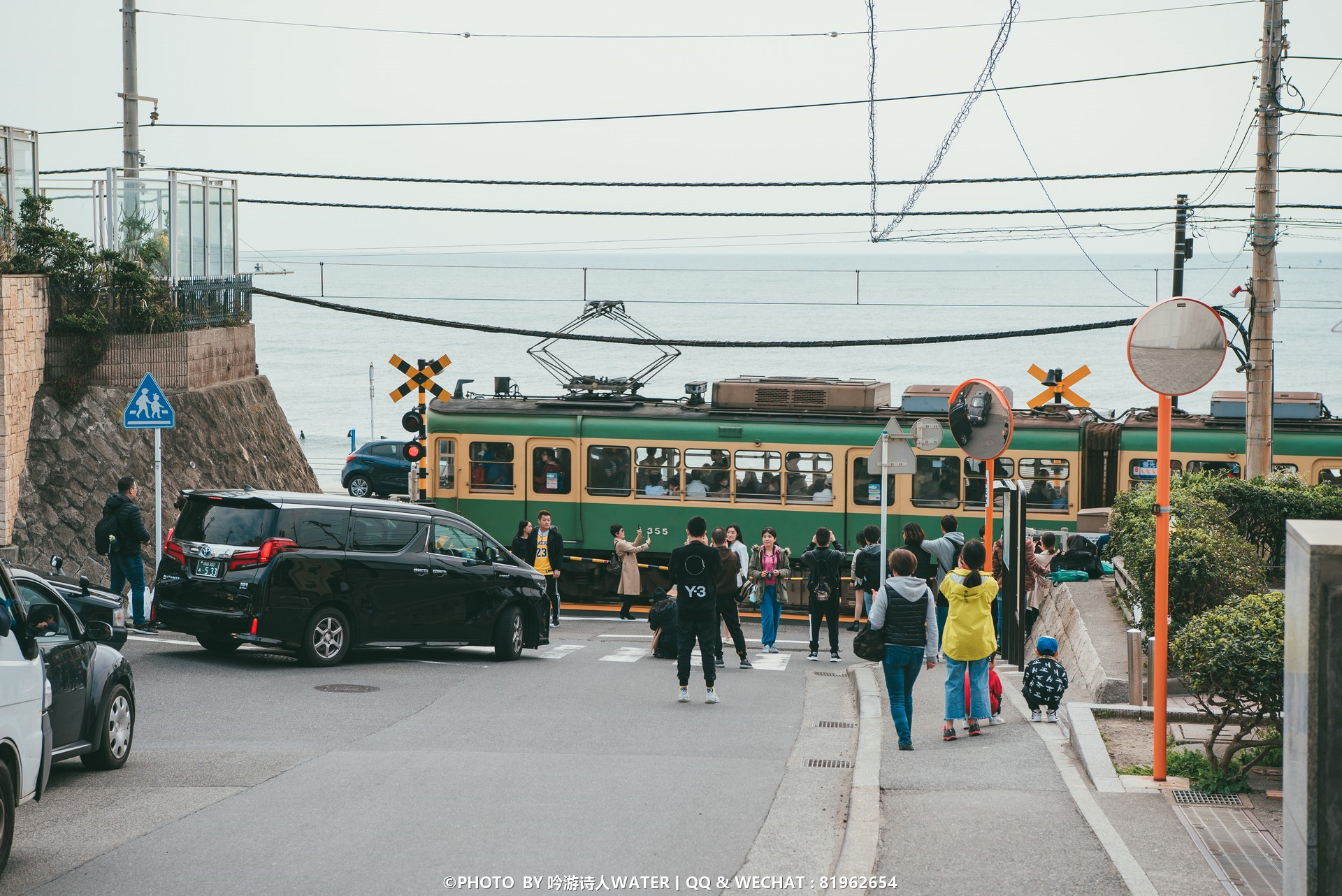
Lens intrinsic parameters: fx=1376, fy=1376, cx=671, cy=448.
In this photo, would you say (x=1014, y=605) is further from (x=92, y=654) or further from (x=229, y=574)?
(x=92, y=654)

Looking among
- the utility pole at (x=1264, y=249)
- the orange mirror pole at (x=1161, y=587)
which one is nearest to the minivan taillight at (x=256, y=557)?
the orange mirror pole at (x=1161, y=587)

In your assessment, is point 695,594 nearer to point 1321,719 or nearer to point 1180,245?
Answer: point 1321,719

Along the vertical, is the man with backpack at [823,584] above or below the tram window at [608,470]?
below

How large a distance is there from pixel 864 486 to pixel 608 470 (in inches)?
168

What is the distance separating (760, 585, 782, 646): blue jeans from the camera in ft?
57.9

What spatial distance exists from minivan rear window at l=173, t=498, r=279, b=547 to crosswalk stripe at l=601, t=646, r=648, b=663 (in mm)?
4561

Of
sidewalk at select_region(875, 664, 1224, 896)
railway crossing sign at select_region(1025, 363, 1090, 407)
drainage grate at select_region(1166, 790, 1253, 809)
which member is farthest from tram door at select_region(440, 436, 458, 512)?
drainage grate at select_region(1166, 790, 1253, 809)

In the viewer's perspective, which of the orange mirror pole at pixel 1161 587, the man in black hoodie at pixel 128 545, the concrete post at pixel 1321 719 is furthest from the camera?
the man in black hoodie at pixel 128 545

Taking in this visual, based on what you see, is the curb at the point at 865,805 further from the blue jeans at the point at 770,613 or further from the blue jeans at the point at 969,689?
the blue jeans at the point at 770,613

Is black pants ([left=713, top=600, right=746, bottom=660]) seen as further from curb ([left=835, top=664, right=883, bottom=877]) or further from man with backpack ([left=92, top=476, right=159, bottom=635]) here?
man with backpack ([left=92, top=476, right=159, bottom=635])

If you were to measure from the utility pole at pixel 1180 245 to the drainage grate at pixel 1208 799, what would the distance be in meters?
18.4

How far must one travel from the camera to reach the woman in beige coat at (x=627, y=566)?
70.6 feet

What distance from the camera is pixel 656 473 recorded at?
22.9m

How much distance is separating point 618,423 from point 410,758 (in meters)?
13.3
